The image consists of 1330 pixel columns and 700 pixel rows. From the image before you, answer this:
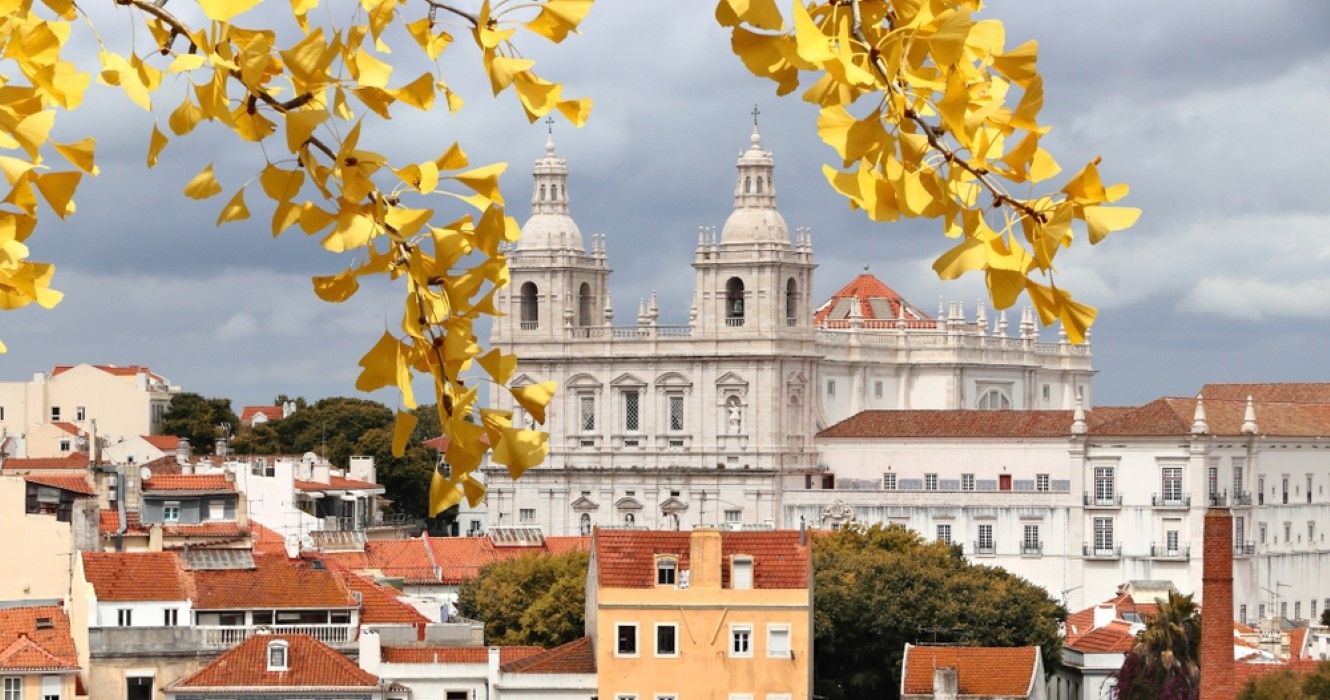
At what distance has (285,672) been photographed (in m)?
41.0

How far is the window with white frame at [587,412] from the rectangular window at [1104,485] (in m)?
21.3

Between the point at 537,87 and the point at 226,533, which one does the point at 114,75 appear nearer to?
the point at 537,87

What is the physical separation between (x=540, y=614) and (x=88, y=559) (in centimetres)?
1829

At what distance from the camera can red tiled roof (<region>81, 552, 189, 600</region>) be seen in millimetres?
44156

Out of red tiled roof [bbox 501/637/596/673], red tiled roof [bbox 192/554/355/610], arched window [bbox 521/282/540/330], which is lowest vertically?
red tiled roof [bbox 501/637/596/673]

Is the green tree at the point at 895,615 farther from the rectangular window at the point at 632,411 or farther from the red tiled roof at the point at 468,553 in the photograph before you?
the rectangular window at the point at 632,411

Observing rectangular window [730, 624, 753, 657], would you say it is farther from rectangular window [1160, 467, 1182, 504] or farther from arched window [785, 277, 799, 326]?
arched window [785, 277, 799, 326]

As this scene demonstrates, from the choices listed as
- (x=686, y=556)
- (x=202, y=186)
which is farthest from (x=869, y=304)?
(x=202, y=186)

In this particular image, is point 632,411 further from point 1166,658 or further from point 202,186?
point 202,186

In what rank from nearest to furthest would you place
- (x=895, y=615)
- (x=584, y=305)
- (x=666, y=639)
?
(x=666, y=639), (x=895, y=615), (x=584, y=305)

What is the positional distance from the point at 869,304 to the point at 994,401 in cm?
812

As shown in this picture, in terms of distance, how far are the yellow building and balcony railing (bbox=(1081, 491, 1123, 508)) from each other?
47.9 m

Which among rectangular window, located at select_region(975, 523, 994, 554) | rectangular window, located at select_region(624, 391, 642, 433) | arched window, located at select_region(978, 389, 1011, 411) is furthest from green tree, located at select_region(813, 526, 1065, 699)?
arched window, located at select_region(978, 389, 1011, 411)

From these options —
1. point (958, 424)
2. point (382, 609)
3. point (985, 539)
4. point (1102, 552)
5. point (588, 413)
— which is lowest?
point (1102, 552)
